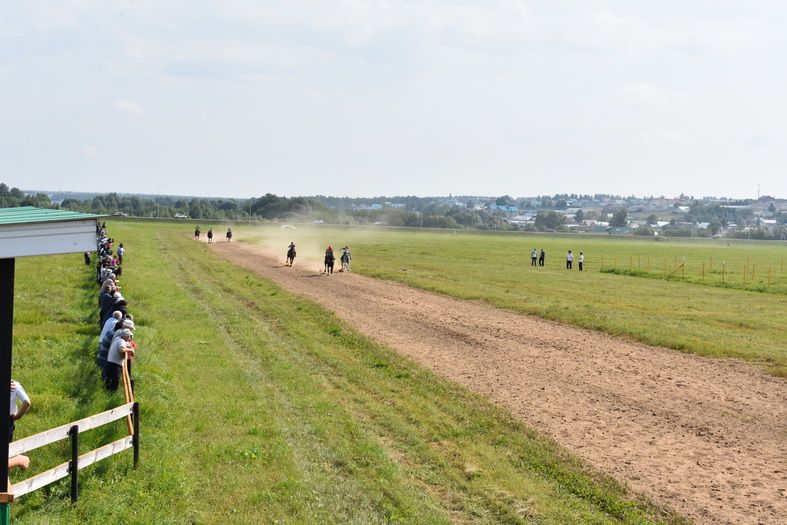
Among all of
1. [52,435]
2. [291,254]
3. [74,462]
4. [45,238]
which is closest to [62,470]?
[74,462]

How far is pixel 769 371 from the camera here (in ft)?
63.1

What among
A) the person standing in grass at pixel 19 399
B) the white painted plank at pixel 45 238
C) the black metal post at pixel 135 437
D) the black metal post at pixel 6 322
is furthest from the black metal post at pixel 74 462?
the white painted plank at pixel 45 238

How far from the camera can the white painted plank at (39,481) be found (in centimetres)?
808

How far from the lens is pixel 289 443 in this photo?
465 inches

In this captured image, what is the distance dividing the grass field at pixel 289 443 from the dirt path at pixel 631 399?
0.87 m

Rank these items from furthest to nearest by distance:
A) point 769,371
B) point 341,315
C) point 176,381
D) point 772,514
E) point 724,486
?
point 341,315
point 769,371
point 176,381
point 724,486
point 772,514

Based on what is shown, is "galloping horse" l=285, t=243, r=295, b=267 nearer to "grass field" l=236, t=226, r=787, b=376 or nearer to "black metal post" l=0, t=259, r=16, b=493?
"grass field" l=236, t=226, r=787, b=376

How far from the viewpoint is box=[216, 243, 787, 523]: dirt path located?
11320 millimetres

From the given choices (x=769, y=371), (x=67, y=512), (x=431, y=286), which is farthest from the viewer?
(x=431, y=286)

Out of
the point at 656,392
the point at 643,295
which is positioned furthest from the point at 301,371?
the point at 643,295

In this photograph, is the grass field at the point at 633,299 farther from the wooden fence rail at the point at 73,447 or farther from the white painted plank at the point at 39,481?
the white painted plank at the point at 39,481

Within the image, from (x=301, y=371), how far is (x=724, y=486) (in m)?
9.24

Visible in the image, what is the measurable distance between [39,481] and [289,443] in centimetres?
407

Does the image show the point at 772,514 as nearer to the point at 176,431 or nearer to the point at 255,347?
the point at 176,431
